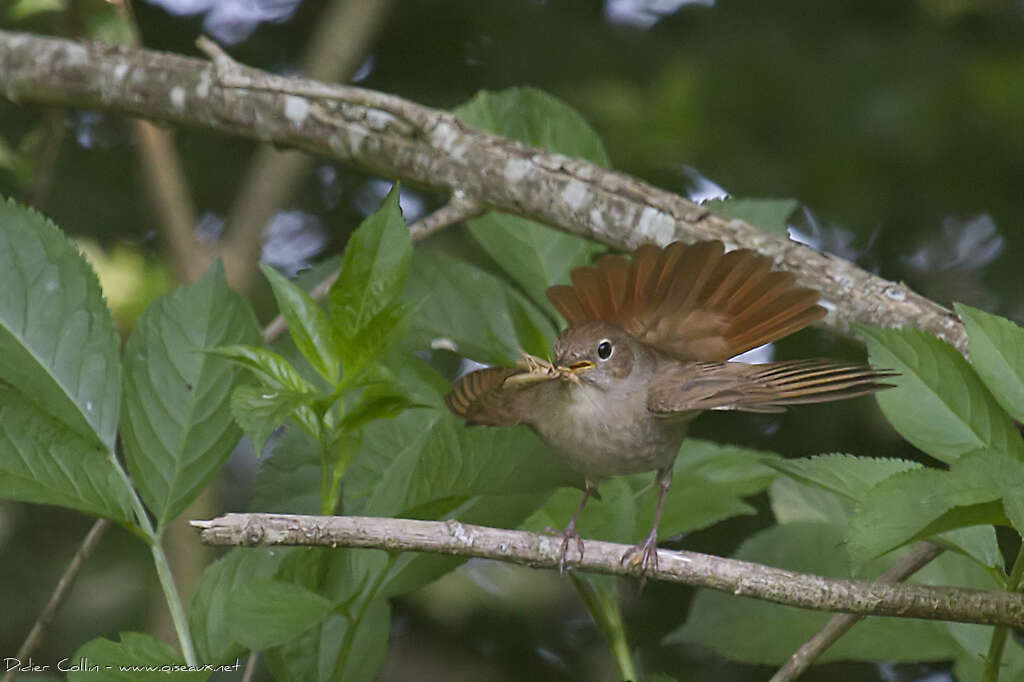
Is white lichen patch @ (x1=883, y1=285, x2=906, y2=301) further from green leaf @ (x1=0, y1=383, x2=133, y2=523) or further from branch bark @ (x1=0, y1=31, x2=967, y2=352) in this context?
green leaf @ (x1=0, y1=383, x2=133, y2=523)

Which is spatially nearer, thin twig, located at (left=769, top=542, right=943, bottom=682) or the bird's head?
thin twig, located at (left=769, top=542, right=943, bottom=682)

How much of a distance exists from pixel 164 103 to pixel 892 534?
1.99m

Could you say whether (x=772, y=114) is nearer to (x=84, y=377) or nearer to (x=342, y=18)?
(x=342, y=18)

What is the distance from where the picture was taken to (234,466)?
13.9ft

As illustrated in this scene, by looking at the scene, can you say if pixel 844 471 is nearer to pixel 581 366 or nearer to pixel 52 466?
pixel 581 366

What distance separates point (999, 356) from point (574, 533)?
0.66 meters

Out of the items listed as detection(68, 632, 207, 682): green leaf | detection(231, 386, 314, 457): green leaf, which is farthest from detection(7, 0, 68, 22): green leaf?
detection(68, 632, 207, 682): green leaf

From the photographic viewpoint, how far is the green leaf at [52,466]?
4.98 feet

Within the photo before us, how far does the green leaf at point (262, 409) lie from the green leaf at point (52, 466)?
254mm

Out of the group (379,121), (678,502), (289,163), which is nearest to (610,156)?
(289,163)

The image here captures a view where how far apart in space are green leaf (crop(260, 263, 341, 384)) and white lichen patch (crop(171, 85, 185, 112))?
121cm

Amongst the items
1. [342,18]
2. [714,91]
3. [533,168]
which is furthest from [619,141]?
[533,168]

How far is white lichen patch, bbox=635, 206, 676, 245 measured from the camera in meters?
2.17

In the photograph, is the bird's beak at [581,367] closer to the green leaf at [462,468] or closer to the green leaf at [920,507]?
the green leaf at [462,468]
